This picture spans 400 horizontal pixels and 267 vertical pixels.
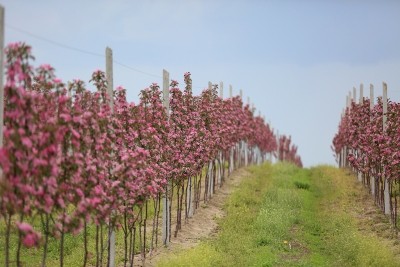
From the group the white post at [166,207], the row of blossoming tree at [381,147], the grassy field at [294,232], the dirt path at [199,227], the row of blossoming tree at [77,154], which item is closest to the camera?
the row of blossoming tree at [77,154]

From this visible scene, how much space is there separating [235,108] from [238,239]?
1824 cm

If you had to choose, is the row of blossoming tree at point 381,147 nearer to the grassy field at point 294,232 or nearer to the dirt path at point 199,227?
the grassy field at point 294,232

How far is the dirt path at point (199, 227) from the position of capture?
21.9m

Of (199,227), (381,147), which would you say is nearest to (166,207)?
(199,227)

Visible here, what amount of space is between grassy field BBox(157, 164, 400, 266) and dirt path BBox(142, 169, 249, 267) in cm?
59

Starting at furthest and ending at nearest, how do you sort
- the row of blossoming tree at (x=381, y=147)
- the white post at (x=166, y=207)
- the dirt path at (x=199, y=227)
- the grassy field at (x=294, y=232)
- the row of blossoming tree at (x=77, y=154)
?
1. the row of blossoming tree at (x=381, y=147)
2. the white post at (x=166, y=207)
3. the dirt path at (x=199, y=227)
4. the grassy field at (x=294, y=232)
5. the row of blossoming tree at (x=77, y=154)

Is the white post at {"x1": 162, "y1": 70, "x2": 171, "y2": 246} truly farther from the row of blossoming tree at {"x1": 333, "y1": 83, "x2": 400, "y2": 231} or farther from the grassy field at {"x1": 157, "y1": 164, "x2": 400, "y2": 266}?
the row of blossoming tree at {"x1": 333, "y1": 83, "x2": 400, "y2": 231}

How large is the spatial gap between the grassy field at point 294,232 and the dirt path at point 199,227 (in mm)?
590

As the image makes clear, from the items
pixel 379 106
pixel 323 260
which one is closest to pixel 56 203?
pixel 323 260

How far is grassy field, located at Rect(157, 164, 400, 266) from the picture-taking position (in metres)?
20.0

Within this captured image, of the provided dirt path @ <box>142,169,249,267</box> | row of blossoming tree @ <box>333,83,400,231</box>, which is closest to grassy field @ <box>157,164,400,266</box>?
dirt path @ <box>142,169,249,267</box>

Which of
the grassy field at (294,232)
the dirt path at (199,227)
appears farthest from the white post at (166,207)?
the grassy field at (294,232)

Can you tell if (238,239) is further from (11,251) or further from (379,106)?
(379,106)

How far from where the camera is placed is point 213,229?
26.3 m
